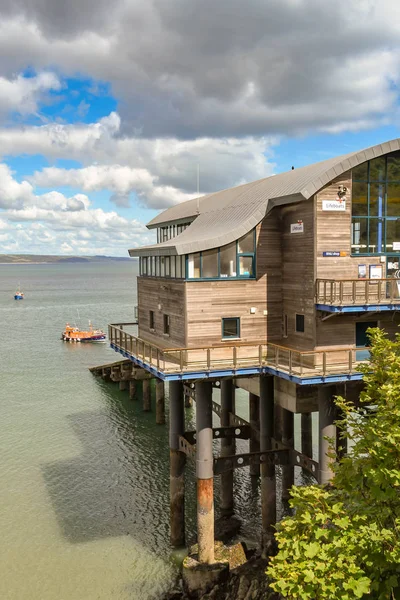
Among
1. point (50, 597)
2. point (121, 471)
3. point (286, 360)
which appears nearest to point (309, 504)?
point (286, 360)

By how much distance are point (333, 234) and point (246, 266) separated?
386cm

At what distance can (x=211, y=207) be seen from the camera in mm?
33000

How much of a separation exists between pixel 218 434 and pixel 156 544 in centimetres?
568

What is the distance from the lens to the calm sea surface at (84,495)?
25.0 meters

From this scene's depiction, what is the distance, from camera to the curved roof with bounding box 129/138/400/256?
76.9 feet

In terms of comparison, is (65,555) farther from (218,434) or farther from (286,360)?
(286,360)

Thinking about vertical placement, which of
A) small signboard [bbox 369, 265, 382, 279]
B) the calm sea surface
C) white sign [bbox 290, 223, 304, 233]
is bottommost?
the calm sea surface

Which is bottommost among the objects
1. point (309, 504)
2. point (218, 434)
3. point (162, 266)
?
point (218, 434)

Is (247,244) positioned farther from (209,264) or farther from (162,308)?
(162,308)

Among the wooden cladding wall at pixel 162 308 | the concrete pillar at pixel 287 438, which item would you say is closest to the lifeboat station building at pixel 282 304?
the wooden cladding wall at pixel 162 308

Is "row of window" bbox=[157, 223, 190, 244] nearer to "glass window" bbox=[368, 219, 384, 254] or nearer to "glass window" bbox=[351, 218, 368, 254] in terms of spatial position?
"glass window" bbox=[351, 218, 368, 254]

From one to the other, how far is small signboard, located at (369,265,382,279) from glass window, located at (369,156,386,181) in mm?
3631

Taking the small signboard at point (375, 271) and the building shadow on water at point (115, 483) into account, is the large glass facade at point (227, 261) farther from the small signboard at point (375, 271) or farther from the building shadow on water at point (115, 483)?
the building shadow on water at point (115, 483)

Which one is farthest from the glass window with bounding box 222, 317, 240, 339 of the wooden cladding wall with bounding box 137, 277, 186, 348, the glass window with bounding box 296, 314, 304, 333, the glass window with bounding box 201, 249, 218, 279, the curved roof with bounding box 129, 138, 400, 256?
the curved roof with bounding box 129, 138, 400, 256
